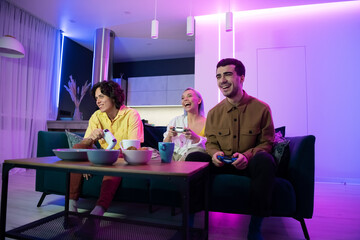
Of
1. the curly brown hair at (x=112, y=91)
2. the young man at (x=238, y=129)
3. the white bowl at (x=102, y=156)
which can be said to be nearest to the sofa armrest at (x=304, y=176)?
the young man at (x=238, y=129)

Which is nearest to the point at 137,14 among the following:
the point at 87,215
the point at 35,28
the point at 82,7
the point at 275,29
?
the point at 82,7

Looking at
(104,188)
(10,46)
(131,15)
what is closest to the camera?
(104,188)

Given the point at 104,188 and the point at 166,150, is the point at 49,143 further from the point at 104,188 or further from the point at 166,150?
the point at 166,150

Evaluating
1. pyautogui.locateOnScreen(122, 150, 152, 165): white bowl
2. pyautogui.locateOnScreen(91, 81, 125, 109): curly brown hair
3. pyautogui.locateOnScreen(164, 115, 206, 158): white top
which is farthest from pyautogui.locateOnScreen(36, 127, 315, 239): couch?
pyautogui.locateOnScreen(91, 81, 125, 109): curly brown hair

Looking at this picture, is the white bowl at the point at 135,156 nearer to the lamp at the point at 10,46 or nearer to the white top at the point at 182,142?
the white top at the point at 182,142

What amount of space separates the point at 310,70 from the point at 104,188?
3549mm

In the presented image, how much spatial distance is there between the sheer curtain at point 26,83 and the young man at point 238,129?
11.9 ft

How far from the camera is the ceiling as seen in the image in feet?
12.2

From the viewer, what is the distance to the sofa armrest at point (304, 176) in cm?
135

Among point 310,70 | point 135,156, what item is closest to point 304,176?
point 135,156

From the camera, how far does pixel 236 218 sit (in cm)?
182

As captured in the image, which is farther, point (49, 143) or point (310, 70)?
point (310, 70)

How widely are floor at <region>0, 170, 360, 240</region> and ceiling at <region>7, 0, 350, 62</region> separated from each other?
295 cm

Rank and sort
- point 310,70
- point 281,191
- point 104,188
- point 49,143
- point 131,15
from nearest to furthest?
1. point 281,191
2. point 104,188
3. point 49,143
4. point 310,70
5. point 131,15
